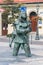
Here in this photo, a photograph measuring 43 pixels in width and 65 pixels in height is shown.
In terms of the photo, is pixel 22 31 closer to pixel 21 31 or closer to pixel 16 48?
pixel 21 31

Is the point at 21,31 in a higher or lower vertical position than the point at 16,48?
higher

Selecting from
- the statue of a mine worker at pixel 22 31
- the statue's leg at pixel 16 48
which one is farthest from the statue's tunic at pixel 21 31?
the statue's leg at pixel 16 48

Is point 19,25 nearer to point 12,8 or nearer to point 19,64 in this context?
point 19,64

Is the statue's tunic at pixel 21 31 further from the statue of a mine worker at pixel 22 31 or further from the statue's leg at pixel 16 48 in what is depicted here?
the statue's leg at pixel 16 48

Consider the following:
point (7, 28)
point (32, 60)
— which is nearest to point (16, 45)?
point (32, 60)

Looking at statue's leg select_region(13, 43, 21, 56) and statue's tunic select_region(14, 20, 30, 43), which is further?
statue's leg select_region(13, 43, 21, 56)

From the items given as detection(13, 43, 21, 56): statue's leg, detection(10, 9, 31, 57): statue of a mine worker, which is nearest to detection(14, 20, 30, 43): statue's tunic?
detection(10, 9, 31, 57): statue of a mine worker

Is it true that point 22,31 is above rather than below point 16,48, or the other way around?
above

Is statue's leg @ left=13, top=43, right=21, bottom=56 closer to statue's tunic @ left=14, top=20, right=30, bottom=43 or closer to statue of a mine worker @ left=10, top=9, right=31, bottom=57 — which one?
statue of a mine worker @ left=10, top=9, right=31, bottom=57

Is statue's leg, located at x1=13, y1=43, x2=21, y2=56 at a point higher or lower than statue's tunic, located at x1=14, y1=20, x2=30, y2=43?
lower

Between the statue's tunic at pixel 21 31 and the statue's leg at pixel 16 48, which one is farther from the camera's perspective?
the statue's leg at pixel 16 48

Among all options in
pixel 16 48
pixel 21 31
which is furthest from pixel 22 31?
pixel 16 48

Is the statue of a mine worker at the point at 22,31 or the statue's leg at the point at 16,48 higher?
the statue of a mine worker at the point at 22,31

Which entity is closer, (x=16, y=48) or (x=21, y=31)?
(x=21, y=31)
